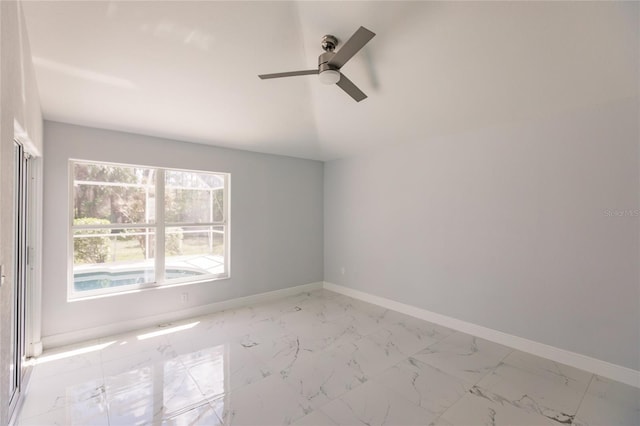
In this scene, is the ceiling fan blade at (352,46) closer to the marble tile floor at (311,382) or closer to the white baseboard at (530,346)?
the marble tile floor at (311,382)

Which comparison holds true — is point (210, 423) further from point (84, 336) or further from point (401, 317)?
point (401, 317)

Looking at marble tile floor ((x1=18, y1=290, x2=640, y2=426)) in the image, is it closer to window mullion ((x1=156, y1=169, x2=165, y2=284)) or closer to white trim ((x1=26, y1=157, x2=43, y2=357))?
white trim ((x1=26, y1=157, x2=43, y2=357))

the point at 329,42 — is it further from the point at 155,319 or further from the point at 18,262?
the point at 155,319

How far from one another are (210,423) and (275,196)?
3.22 metres

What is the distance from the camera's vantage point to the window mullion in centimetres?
367

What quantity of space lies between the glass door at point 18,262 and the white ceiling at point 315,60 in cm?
78

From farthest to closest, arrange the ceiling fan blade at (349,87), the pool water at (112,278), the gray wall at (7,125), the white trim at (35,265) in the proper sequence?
the pool water at (112,278) → the white trim at (35,265) → the ceiling fan blade at (349,87) → the gray wall at (7,125)

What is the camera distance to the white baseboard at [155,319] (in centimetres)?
300

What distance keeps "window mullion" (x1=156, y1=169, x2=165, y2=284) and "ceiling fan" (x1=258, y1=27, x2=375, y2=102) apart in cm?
236

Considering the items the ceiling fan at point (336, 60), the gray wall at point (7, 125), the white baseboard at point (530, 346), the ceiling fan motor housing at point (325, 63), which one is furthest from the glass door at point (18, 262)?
the white baseboard at point (530, 346)

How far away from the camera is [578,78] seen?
2322mm

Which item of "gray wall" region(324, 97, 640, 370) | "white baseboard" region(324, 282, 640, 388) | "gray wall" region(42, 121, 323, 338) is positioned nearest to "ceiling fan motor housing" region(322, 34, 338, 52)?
"gray wall" region(324, 97, 640, 370)

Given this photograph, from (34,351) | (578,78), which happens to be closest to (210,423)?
(34,351)

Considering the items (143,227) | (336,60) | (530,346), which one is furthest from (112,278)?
(530,346)
